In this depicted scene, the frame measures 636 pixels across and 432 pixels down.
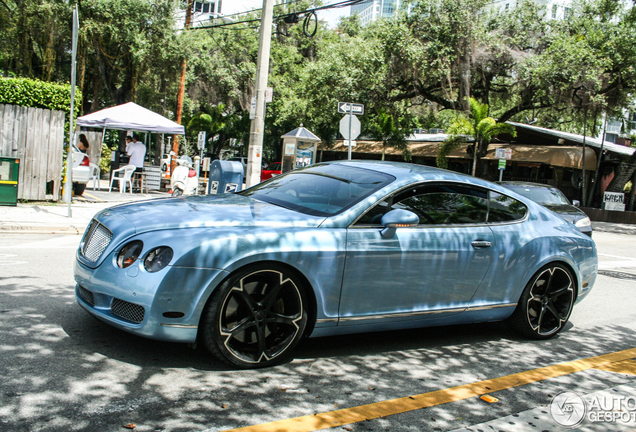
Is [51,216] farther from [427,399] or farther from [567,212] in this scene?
[567,212]

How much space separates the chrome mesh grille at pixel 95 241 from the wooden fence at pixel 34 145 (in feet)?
31.5

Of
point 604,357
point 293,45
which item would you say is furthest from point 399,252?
point 293,45

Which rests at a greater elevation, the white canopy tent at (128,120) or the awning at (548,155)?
the awning at (548,155)

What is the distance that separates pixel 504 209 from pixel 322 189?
1696mm

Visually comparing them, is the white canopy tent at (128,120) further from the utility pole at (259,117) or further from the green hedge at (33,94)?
the utility pole at (259,117)

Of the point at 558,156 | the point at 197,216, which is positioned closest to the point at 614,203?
the point at 558,156

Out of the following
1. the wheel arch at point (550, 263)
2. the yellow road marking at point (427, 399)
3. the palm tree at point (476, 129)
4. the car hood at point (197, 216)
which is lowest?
the yellow road marking at point (427, 399)

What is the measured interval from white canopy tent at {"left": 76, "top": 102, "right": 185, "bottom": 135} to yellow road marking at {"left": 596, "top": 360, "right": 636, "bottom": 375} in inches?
585

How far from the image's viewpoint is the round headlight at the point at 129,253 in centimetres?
372

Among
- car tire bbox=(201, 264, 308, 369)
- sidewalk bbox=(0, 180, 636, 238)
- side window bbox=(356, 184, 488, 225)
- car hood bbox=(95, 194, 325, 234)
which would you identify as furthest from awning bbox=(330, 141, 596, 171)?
car tire bbox=(201, 264, 308, 369)

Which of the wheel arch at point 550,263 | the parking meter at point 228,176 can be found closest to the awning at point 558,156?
the parking meter at point 228,176

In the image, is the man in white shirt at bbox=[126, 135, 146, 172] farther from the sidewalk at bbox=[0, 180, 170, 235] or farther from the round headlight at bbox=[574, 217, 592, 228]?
the round headlight at bbox=[574, 217, 592, 228]

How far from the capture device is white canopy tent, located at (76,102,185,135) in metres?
16.9

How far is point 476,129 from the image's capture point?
2773 centimetres
